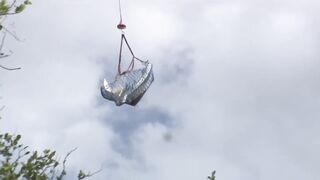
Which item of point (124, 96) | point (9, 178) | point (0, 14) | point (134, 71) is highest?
point (134, 71)

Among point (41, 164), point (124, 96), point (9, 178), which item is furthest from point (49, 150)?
point (124, 96)

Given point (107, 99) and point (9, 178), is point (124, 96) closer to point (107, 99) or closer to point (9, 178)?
point (107, 99)

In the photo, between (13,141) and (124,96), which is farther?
(124,96)

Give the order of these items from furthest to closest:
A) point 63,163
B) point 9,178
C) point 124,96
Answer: point 124,96
point 63,163
point 9,178

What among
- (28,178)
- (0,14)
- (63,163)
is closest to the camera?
(0,14)

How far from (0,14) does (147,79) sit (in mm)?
6763

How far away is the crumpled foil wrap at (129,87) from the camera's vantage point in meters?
14.9

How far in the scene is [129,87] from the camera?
1498 centimetres

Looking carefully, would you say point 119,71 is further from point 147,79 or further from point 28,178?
point 28,178

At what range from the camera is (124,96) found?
14.9 metres

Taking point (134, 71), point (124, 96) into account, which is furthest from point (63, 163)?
point (134, 71)

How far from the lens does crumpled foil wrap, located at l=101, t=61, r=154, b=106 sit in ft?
48.9

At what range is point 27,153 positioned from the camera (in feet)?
41.0

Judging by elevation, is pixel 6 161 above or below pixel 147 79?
below
